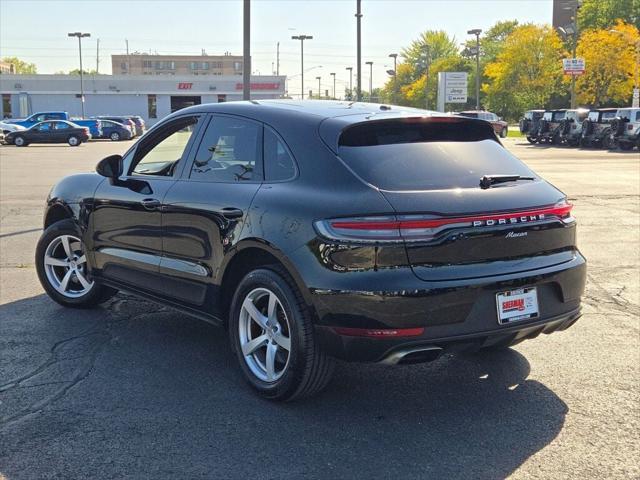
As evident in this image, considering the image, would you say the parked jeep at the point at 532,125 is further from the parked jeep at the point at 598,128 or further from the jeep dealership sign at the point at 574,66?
the jeep dealership sign at the point at 574,66

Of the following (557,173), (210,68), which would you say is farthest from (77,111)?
(210,68)

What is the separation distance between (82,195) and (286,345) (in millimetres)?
2656

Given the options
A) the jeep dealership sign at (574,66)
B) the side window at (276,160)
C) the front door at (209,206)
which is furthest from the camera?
the jeep dealership sign at (574,66)

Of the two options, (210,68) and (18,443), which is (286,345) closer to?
(18,443)

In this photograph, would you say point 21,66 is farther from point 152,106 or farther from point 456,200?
point 456,200

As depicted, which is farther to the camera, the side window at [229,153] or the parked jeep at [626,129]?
the parked jeep at [626,129]

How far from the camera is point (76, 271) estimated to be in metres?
6.06

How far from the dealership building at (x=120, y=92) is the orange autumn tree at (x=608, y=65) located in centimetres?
3271

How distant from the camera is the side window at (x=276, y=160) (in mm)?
4059

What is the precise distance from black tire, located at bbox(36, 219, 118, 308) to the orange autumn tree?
5651 cm

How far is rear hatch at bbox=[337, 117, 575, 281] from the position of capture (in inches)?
140

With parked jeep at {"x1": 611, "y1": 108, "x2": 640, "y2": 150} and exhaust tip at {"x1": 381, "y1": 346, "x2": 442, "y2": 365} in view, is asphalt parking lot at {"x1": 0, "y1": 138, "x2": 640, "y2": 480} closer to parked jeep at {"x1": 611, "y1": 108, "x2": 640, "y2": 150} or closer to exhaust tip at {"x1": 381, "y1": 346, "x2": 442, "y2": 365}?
exhaust tip at {"x1": 381, "y1": 346, "x2": 442, "y2": 365}

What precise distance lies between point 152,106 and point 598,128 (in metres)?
54.7

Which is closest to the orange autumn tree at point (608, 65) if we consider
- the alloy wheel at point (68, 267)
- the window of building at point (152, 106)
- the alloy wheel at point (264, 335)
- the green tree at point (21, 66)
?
the window of building at point (152, 106)
